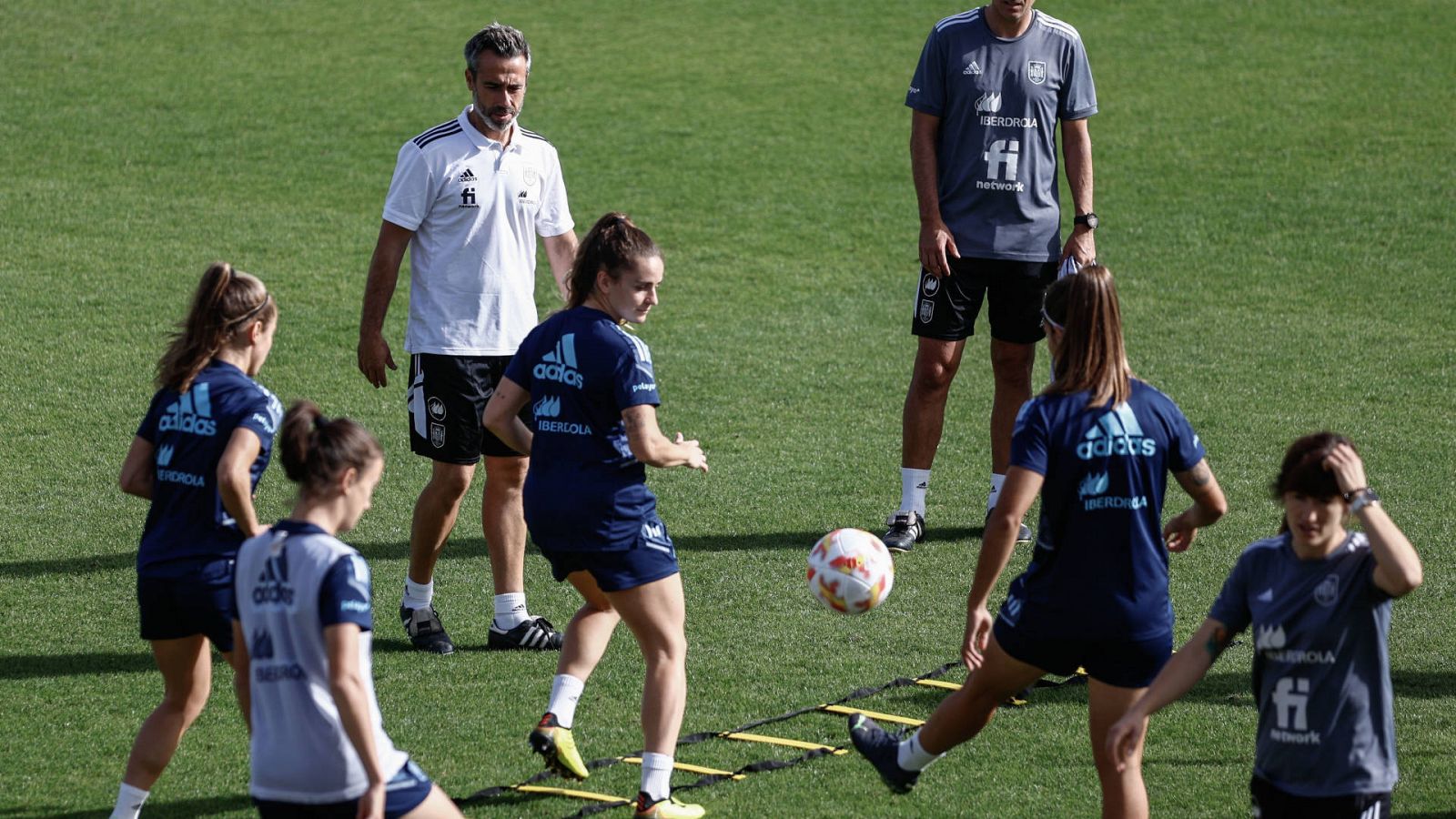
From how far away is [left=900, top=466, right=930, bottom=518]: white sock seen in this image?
8.00 m

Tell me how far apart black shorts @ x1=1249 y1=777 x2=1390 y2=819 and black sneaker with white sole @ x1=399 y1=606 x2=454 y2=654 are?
3.67 metres

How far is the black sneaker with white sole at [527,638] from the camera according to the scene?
668 cm

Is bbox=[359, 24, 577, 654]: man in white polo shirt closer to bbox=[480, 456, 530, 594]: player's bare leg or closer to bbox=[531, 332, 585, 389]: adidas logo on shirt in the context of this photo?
bbox=[480, 456, 530, 594]: player's bare leg

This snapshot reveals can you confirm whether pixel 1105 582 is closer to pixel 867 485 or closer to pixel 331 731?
pixel 331 731

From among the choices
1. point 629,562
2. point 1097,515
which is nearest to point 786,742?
point 629,562

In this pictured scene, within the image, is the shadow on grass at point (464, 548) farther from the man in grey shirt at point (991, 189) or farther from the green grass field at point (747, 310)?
the man in grey shirt at point (991, 189)

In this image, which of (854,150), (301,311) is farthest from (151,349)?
(854,150)

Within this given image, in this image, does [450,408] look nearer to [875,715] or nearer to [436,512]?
[436,512]

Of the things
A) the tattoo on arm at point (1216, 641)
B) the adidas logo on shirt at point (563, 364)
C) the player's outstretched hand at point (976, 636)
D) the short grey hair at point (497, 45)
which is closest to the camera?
the tattoo on arm at point (1216, 641)

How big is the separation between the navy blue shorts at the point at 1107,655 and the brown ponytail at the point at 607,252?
5.40 ft

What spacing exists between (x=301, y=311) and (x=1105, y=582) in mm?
8390

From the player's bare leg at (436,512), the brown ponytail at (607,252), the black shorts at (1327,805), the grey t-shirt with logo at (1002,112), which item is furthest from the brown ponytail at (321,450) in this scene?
the grey t-shirt with logo at (1002,112)

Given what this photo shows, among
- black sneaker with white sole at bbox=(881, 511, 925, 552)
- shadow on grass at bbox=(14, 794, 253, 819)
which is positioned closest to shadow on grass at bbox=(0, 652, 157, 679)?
shadow on grass at bbox=(14, 794, 253, 819)

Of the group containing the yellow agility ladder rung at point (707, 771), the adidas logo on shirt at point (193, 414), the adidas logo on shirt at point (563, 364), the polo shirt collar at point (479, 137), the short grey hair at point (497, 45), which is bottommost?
the yellow agility ladder rung at point (707, 771)
